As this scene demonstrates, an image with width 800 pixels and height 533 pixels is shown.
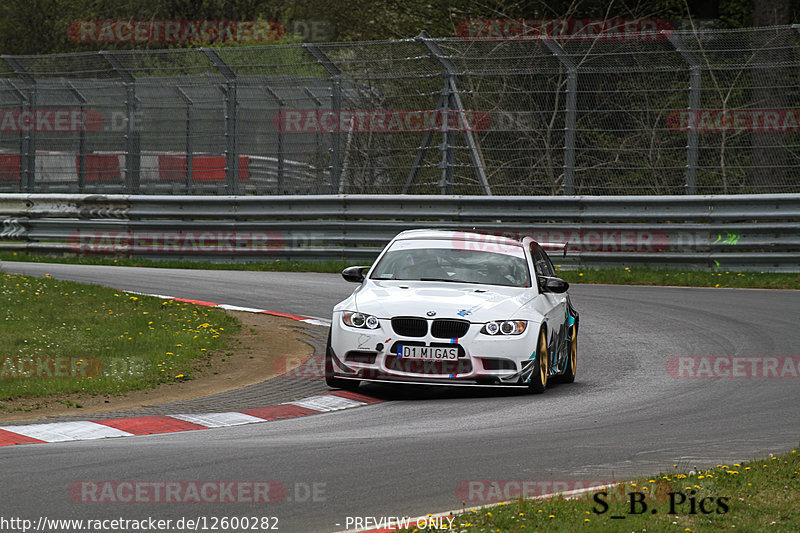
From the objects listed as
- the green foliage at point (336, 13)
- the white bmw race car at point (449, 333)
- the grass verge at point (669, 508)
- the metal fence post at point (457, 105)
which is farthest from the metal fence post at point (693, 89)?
the grass verge at point (669, 508)

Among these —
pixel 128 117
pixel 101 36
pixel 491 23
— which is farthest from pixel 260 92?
pixel 101 36

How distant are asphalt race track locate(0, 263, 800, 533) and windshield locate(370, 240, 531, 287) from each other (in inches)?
42.5

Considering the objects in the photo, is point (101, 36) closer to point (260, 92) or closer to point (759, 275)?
point (260, 92)

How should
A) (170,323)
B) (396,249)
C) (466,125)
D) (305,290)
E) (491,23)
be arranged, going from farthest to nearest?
(491,23)
(466,125)
(305,290)
(170,323)
(396,249)

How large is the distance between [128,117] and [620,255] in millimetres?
10200

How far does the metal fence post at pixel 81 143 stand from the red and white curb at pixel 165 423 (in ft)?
54.2

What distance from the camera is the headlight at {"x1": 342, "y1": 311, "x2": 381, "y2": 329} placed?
9.97 metres

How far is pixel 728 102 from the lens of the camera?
19.4 m

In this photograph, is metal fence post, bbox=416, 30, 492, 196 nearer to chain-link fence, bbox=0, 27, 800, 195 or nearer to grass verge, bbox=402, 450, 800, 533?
chain-link fence, bbox=0, 27, 800, 195

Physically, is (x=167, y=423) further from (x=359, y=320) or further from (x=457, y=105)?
(x=457, y=105)

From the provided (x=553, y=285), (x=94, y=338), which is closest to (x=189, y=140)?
(x=94, y=338)

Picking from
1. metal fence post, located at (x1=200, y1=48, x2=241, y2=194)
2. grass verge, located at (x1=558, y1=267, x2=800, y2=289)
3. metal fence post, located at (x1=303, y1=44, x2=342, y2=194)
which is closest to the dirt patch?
grass verge, located at (x1=558, y1=267, x2=800, y2=289)

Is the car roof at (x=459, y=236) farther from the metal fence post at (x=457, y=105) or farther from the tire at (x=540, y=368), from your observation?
the metal fence post at (x=457, y=105)

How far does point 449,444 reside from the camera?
7879 millimetres
